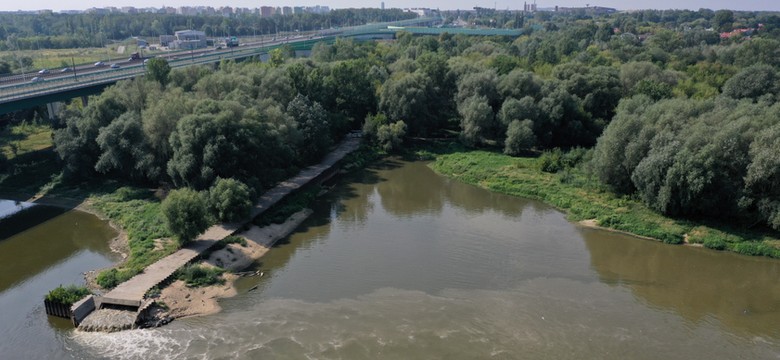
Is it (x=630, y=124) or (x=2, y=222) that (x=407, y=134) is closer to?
(x=630, y=124)

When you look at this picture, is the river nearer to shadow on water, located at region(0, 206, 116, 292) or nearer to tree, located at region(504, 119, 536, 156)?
shadow on water, located at region(0, 206, 116, 292)

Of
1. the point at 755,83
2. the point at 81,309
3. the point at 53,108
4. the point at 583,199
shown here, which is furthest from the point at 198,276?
the point at 755,83

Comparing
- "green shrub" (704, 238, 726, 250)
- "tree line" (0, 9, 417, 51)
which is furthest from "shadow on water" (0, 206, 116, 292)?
"tree line" (0, 9, 417, 51)

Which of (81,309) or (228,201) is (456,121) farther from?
(81,309)

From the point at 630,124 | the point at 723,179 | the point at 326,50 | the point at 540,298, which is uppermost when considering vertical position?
the point at 326,50

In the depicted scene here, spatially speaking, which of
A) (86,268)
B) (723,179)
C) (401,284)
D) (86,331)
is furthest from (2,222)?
(723,179)

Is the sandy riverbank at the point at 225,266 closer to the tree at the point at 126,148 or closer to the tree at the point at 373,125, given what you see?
the tree at the point at 126,148

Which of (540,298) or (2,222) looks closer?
(540,298)

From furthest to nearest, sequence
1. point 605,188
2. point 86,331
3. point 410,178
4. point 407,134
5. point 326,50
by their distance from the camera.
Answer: point 326,50 < point 407,134 < point 410,178 < point 605,188 < point 86,331
